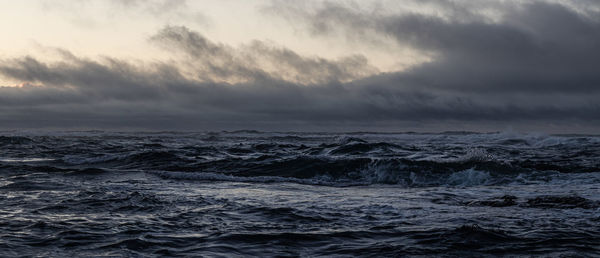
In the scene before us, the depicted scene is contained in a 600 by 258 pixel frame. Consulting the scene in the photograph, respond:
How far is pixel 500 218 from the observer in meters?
6.14

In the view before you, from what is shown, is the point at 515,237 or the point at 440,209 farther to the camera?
the point at 440,209

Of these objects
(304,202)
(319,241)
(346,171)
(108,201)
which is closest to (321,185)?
(346,171)

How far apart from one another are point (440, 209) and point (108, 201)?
4790 millimetres

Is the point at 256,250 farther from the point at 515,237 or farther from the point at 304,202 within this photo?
the point at 304,202

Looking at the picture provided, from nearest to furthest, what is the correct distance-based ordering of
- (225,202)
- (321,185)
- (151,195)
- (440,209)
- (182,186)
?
(440,209), (225,202), (151,195), (182,186), (321,185)

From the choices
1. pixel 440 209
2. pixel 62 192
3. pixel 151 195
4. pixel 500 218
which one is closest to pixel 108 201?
pixel 151 195

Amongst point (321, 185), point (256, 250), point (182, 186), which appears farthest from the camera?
point (321, 185)

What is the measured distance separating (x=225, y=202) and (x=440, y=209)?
10.4 ft

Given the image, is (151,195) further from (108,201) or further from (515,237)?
(515,237)

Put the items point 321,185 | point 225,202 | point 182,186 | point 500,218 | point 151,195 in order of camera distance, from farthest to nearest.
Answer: point 321,185 → point 182,186 → point 151,195 → point 225,202 → point 500,218

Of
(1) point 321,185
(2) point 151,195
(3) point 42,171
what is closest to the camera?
(2) point 151,195

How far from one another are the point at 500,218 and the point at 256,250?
324 centimetres

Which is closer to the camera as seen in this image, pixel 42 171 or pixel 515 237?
pixel 515 237

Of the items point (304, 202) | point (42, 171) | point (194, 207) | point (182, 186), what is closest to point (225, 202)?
point (194, 207)
